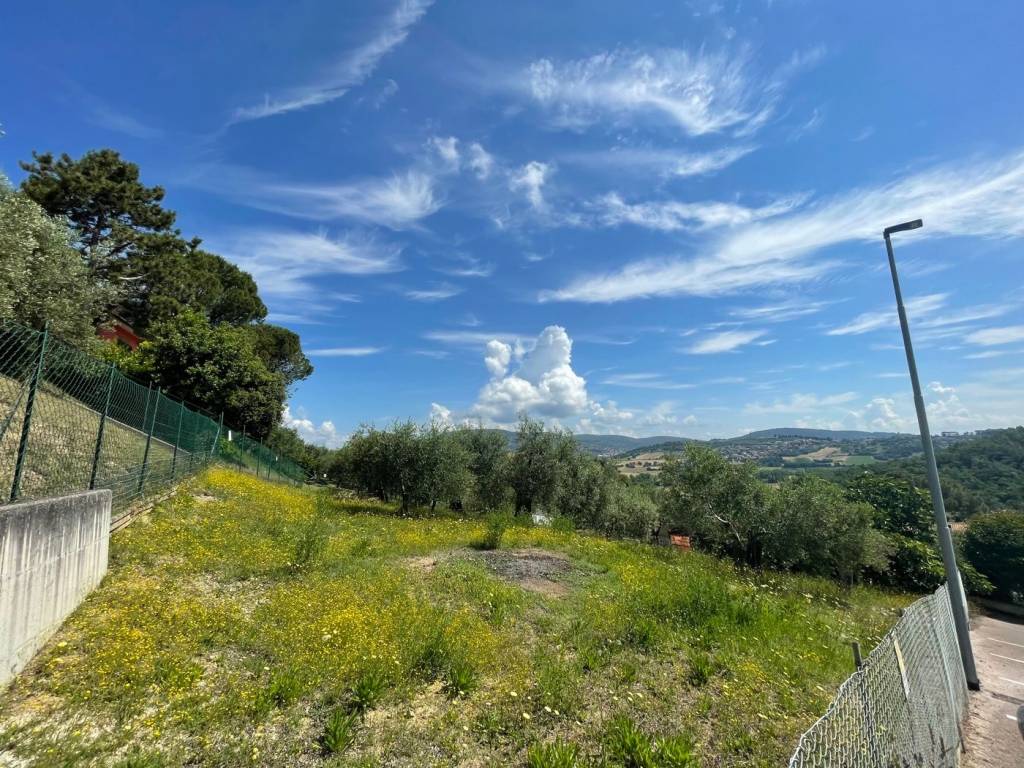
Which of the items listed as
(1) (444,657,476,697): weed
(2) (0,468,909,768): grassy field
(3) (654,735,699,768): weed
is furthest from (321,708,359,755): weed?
(3) (654,735,699,768): weed

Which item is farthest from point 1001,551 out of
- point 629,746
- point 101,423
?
point 101,423

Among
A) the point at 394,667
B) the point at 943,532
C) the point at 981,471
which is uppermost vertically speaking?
the point at 943,532

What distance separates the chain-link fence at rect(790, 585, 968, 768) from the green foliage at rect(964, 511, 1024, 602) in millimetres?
48328

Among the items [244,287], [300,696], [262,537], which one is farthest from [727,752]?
[244,287]

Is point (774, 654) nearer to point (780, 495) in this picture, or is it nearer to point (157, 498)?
point (157, 498)

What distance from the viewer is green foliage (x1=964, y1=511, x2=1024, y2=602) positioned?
36.8 meters

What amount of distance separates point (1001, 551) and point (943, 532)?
157 feet

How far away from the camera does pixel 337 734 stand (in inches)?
151

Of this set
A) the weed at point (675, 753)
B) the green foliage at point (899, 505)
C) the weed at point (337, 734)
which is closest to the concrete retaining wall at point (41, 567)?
the weed at point (337, 734)

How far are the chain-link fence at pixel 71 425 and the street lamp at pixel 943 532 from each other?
13286 mm

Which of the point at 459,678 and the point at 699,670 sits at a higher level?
the point at 459,678

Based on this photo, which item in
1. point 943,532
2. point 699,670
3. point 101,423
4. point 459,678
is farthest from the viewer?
point 943,532

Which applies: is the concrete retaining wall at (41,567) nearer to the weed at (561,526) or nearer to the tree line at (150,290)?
the weed at (561,526)

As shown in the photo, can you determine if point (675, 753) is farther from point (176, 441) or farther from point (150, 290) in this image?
point (150, 290)
